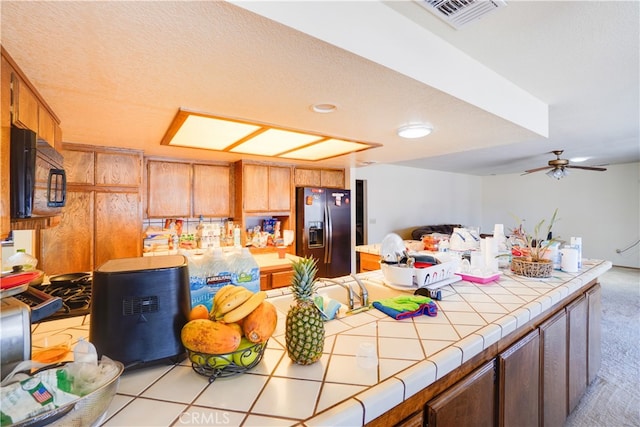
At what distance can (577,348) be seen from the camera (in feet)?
6.29

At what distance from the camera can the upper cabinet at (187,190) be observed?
319cm

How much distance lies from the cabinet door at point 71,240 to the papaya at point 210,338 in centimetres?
262

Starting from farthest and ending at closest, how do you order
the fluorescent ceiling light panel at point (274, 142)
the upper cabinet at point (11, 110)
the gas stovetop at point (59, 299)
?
the fluorescent ceiling light panel at point (274, 142), the upper cabinet at point (11, 110), the gas stovetop at point (59, 299)

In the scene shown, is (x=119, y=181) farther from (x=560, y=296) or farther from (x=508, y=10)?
(x=560, y=296)

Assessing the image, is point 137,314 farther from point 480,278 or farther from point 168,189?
point 168,189

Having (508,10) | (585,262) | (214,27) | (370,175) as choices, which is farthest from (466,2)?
(370,175)

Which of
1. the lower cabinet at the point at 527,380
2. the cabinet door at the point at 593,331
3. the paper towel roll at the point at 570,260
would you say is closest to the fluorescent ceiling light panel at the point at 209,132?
the lower cabinet at the point at 527,380

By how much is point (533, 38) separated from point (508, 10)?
1.08 ft

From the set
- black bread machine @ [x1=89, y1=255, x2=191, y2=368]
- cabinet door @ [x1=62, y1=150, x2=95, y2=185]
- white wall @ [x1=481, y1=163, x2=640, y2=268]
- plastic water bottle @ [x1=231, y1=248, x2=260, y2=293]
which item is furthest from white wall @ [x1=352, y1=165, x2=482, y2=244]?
black bread machine @ [x1=89, y1=255, x2=191, y2=368]

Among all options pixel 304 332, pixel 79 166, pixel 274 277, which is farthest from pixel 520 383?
pixel 79 166

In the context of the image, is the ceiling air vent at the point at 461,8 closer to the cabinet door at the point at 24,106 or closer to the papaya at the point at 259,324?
the papaya at the point at 259,324

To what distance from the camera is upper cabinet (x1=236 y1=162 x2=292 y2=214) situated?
11.5 ft

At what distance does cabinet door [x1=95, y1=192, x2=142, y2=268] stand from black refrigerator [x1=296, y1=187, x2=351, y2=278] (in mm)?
1866

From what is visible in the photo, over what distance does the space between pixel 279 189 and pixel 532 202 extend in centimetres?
728
